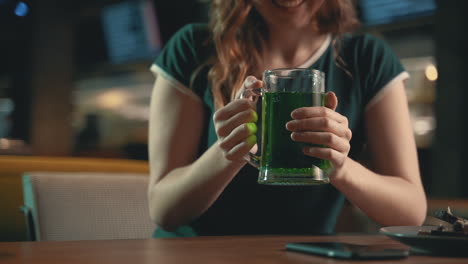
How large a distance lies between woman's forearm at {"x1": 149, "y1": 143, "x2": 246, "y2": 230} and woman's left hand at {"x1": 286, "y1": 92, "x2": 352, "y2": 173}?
0.34m

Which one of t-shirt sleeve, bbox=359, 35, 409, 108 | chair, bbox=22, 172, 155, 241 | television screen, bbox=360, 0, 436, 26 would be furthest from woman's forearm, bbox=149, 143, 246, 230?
television screen, bbox=360, 0, 436, 26

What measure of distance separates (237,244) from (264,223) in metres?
0.49

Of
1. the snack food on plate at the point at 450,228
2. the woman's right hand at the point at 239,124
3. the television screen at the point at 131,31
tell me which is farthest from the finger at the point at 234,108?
the television screen at the point at 131,31

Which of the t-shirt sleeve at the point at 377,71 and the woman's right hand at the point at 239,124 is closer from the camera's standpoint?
the woman's right hand at the point at 239,124

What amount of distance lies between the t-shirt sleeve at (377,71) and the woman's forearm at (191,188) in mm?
536

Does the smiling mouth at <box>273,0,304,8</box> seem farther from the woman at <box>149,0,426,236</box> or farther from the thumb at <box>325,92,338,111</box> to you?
the thumb at <box>325,92,338,111</box>

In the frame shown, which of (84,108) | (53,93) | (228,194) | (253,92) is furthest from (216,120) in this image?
(84,108)

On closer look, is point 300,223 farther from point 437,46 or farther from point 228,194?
point 437,46

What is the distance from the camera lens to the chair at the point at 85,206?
5.03ft

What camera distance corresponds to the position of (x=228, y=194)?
157 cm

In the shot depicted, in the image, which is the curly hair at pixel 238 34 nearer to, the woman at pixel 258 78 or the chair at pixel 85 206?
the woman at pixel 258 78

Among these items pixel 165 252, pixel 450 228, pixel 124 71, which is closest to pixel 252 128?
pixel 165 252

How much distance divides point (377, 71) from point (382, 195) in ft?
1.36

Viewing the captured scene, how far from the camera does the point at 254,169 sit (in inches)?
61.4
